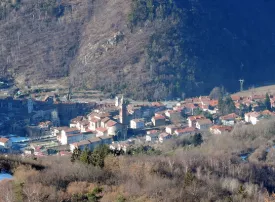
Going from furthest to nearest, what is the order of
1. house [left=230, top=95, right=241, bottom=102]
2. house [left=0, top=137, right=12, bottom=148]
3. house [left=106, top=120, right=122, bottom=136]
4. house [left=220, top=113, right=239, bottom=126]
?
house [left=230, top=95, right=241, bottom=102] < house [left=220, top=113, right=239, bottom=126] < house [left=106, top=120, right=122, bottom=136] < house [left=0, top=137, right=12, bottom=148]

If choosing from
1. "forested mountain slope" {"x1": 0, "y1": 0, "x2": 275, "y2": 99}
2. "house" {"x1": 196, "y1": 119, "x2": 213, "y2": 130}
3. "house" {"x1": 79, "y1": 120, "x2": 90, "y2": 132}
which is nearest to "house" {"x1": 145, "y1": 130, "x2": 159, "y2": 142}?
"house" {"x1": 196, "y1": 119, "x2": 213, "y2": 130}

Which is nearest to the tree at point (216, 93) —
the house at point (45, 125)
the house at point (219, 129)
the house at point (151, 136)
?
the house at point (219, 129)

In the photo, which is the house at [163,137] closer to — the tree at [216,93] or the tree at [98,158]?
the tree at [216,93]

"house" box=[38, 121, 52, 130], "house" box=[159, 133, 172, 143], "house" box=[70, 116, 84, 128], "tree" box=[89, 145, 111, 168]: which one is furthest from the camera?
"house" box=[70, 116, 84, 128]

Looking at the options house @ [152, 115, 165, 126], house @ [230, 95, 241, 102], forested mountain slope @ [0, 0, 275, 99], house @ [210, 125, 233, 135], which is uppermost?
forested mountain slope @ [0, 0, 275, 99]

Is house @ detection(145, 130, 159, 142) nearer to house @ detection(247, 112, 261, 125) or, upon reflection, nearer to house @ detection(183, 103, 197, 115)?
house @ detection(183, 103, 197, 115)

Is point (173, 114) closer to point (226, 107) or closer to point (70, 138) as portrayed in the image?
point (226, 107)

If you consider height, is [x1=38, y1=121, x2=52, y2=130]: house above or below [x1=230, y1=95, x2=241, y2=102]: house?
below

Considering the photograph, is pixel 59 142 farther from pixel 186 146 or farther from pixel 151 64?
pixel 151 64
